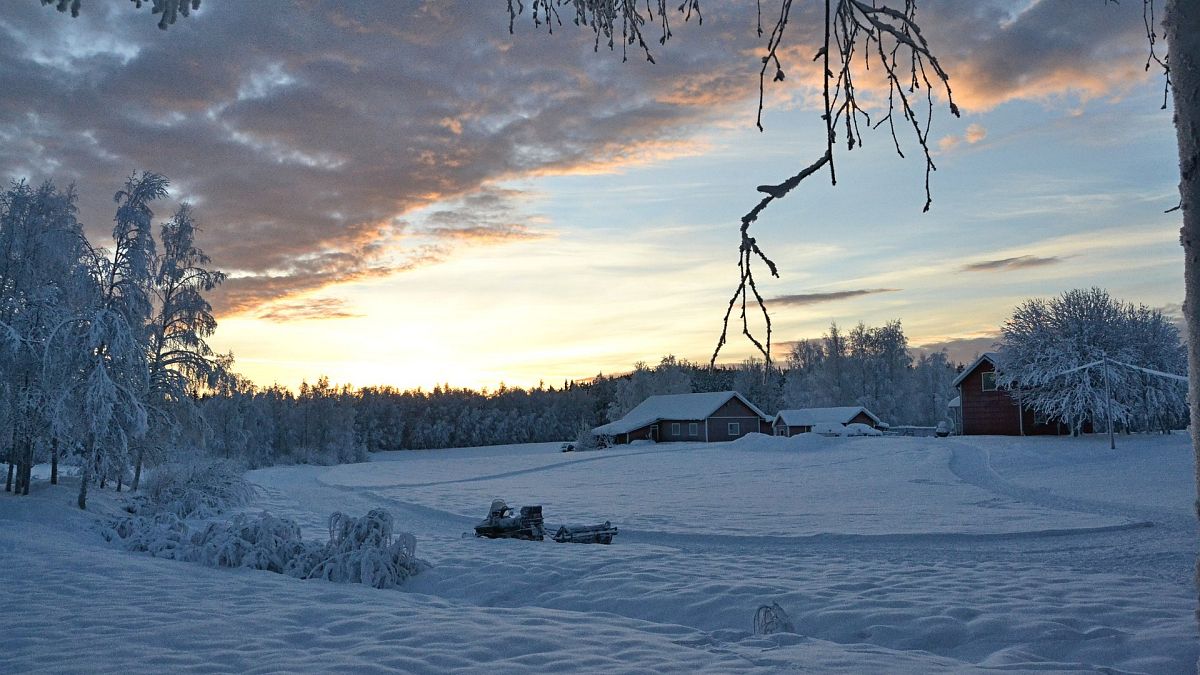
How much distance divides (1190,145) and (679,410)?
6457 cm

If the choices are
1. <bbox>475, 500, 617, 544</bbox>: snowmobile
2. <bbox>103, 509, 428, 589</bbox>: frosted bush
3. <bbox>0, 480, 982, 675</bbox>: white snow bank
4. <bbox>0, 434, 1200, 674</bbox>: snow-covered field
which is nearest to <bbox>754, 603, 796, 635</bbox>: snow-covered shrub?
<bbox>0, 480, 982, 675</bbox>: white snow bank

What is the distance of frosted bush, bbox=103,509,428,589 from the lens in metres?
11.9

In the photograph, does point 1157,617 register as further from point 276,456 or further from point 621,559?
point 276,456

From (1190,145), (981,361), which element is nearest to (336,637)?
(1190,145)

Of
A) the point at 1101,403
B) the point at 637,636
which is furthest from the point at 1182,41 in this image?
the point at 1101,403

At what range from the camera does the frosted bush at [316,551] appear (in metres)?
11.9

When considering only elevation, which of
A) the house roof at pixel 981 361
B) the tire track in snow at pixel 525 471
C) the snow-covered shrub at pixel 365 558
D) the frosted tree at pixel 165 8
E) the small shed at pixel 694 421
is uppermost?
the house roof at pixel 981 361

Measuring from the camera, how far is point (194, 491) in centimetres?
2328

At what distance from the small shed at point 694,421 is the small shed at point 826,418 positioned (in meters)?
6.46

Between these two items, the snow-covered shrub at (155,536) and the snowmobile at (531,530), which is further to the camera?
the snowmobile at (531,530)

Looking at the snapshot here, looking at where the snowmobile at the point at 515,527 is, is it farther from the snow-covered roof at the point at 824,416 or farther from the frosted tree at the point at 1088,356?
the snow-covered roof at the point at 824,416

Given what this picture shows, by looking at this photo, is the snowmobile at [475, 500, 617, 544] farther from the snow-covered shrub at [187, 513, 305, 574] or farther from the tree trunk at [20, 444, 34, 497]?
the tree trunk at [20, 444, 34, 497]

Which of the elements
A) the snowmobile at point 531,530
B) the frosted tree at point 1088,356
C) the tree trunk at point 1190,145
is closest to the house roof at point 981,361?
the frosted tree at point 1088,356

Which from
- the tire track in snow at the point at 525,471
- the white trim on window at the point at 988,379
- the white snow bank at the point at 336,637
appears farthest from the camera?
the white trim on window at the point at 988,379
